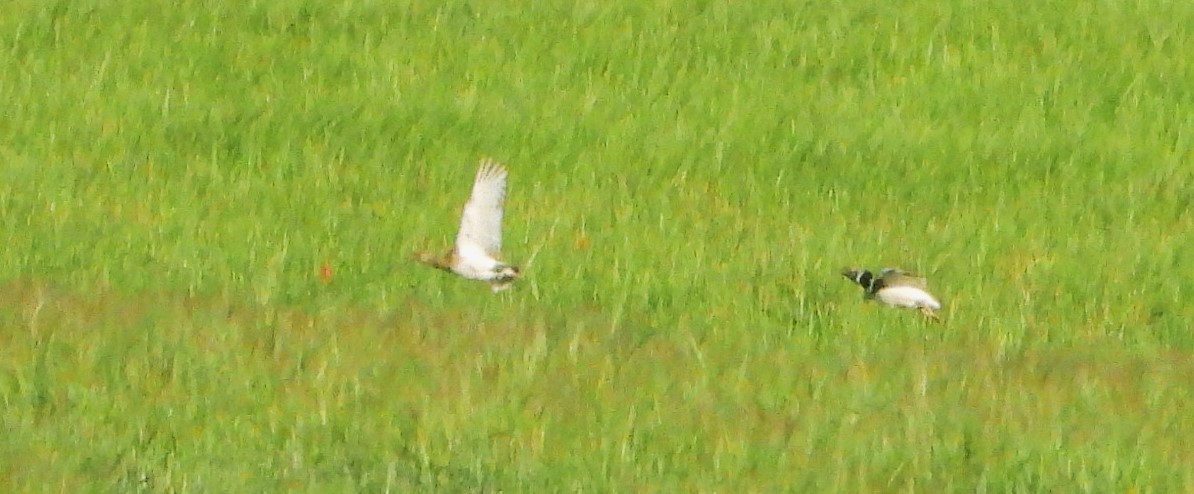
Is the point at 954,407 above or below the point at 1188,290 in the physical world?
below

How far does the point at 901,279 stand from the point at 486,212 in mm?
1630

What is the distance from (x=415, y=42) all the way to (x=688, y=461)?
6.57m

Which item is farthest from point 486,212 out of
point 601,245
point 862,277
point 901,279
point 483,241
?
point 901,279

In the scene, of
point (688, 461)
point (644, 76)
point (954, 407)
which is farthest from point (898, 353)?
point (644, 76)

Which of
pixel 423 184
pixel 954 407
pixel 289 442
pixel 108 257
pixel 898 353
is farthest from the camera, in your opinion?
pixel 423 184

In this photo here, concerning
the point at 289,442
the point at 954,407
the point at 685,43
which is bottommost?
the point at 289,442

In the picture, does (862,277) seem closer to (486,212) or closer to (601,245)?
(601,245)

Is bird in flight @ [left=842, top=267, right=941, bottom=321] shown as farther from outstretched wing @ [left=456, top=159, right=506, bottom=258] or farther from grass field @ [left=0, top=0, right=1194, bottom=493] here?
outstretched wing @ [left=456, top=159, right=506, bottom=258]

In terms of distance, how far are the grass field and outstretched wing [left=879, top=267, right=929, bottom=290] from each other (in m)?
0.15

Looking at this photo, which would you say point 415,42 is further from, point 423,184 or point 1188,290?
point 1188,290

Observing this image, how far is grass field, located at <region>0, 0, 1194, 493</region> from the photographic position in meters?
6.37

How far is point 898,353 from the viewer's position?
26.0 ft

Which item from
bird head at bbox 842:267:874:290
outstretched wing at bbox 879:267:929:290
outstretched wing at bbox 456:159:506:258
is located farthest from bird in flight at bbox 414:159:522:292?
outstretched wing at bbox 879:267:929:290

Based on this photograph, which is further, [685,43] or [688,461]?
[685,43]
